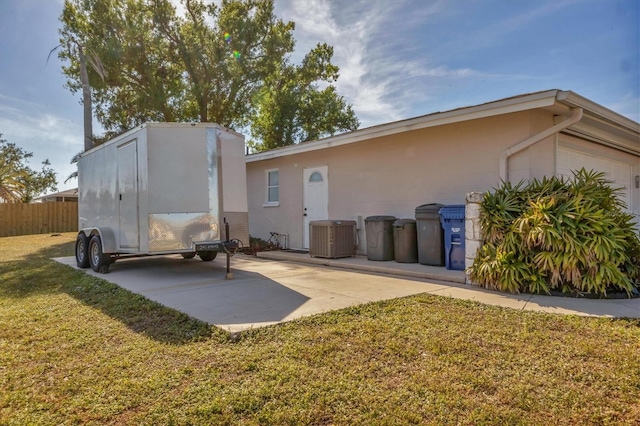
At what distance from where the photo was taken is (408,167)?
28.4 ft

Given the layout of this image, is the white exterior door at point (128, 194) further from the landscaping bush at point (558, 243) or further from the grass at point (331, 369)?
the landscaping bush at point (558, 243)

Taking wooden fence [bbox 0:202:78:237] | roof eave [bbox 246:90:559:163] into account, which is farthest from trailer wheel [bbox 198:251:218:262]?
wooden fence [bbox 0:202:78:237]

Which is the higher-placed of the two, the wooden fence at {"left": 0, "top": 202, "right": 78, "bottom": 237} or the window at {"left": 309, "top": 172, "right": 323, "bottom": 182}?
the window at {"left": 309, "top": 172, "right": 323, "bottom": 182}

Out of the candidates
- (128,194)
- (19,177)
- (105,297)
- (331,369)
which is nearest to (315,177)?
(128,194)

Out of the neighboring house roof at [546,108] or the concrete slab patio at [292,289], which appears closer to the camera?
the concrete slab patio at [292,289]

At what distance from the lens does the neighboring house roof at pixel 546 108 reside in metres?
6.18

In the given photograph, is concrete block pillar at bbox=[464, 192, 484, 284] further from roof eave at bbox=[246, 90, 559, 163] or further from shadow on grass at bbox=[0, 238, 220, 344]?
shadow on grass at bbox=[0, 238, 220, 344]

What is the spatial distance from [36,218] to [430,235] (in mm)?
22710

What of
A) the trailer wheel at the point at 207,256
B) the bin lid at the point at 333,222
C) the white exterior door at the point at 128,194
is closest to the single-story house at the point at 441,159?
the bin lid at the point at 333,222

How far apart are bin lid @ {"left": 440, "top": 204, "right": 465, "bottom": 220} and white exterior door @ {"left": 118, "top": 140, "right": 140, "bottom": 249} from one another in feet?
17.6

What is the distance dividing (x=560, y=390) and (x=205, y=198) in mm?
5624

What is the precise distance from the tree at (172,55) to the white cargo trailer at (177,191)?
32.2 ft

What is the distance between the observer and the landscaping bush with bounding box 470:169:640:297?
5125 millimetres

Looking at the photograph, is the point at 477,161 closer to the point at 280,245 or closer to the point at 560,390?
the point at 560,390
